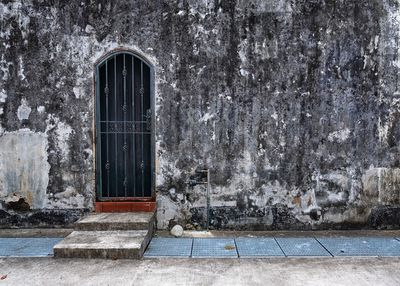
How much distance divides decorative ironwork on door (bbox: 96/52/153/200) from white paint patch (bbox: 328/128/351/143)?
2.80 metres

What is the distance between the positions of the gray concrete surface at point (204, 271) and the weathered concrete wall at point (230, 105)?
1.37 meters

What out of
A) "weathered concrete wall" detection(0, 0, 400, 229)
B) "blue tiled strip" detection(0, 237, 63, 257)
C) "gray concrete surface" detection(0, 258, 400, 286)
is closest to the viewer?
"gray concrete surface" detection(0, 258, 400, 286)

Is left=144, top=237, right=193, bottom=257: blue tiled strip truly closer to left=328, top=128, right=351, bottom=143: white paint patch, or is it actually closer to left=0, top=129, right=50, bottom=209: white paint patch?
left=0, top=129, right=50, bottom=209: white paint patch

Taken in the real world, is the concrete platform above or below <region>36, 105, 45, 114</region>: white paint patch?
below

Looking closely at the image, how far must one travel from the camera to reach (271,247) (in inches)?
207

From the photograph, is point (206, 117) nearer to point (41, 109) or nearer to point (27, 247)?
point (41, 109)

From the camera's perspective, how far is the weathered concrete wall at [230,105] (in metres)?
5.91

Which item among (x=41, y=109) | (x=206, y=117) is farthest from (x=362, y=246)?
(x=41, y=109)

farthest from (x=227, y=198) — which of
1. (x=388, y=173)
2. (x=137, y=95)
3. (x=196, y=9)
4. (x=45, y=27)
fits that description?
(x=45, y=27)

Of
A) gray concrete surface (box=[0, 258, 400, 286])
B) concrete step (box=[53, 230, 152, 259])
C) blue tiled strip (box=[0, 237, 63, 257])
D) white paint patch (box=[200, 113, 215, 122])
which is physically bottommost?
gray concrete surface (box=[0, 258, 400, 286])

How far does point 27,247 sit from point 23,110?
6.81ft

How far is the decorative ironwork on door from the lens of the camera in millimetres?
6070

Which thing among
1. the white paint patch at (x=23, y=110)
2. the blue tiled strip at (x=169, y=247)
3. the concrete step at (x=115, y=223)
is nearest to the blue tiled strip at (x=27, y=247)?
the concrete step at (x=115, y=223)

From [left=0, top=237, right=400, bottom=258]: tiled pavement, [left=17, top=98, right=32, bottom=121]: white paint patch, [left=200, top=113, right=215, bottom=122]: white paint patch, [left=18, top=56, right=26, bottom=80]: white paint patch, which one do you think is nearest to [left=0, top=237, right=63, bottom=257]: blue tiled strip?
[left=0, top=237, right=400, bottom=258]: tiled pavement
